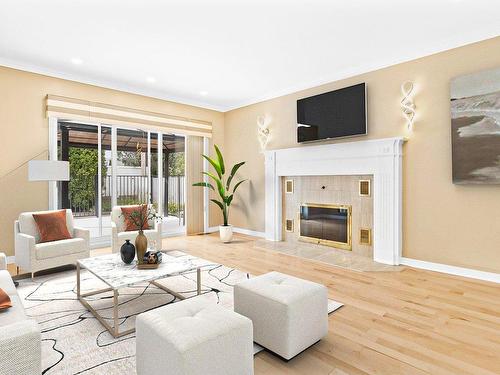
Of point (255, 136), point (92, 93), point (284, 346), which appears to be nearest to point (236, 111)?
point (255, 136)

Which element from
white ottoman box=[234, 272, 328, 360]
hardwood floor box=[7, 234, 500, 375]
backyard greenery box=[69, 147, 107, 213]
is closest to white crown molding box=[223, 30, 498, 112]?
hardwood floor box=[7, 234, 500, 375]

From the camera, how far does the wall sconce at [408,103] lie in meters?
4.03

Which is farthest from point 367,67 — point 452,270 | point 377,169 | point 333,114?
point 452,270

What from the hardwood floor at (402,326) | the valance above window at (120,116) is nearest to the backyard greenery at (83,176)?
the valance above window at (120,116)

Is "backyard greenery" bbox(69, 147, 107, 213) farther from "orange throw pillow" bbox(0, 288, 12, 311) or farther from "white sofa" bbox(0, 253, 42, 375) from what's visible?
"white sofa" bbox(0, 253, 42, 375)

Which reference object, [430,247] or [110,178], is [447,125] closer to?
[430,247]

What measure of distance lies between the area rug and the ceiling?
2566 mm

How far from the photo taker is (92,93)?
200 inches

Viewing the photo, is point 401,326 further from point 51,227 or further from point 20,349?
point 51,227

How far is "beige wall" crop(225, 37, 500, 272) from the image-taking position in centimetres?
348

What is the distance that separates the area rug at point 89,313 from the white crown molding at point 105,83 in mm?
2972

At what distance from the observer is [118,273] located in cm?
263

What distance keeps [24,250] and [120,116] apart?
106 inches

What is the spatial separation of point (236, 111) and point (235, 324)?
5.58 m
